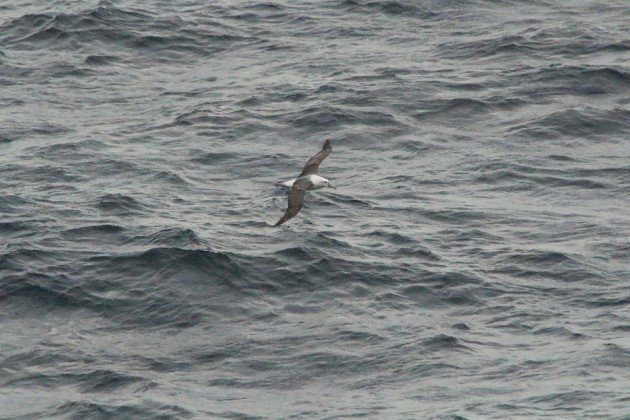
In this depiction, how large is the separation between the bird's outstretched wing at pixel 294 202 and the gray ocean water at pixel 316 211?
1.72 m

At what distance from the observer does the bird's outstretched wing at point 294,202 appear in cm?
2630

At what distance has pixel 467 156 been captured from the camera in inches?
1339

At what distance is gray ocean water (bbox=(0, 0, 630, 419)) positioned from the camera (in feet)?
81.1

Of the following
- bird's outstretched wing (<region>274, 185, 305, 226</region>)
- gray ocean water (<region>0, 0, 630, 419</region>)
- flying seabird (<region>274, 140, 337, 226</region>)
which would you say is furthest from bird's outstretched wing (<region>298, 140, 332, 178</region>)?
gray ocean water (<region>0, 0, 630, 419</region>)

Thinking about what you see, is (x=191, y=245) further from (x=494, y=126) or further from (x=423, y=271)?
(x=494, y=126)

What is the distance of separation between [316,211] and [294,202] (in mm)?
4522

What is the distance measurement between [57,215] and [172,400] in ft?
27.0

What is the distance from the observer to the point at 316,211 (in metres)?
31.4

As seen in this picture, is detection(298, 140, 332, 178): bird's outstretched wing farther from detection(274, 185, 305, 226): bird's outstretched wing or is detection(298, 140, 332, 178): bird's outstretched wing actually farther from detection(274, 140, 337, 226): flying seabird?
detection(274, 185, 305, 226): bird's outstretched wing

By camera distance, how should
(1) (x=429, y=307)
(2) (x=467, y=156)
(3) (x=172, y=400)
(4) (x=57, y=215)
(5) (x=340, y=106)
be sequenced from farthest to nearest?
(5) (x=340, y=106) < (2) (x=467, y=156) < (4) (x=57, y=215) < (1) (x=429, y=307) < (3) (x=172, y=400)

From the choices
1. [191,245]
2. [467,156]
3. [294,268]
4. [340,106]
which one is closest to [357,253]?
[294,268]

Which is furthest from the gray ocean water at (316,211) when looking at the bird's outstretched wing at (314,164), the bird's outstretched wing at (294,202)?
the bird's outstretched wing at (294,202)

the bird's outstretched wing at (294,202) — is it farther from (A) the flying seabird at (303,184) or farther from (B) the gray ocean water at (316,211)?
(B) the gray ocean water at (316,211)

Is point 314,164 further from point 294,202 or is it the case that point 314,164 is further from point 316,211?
point 316,211
